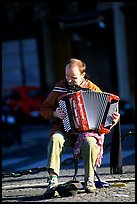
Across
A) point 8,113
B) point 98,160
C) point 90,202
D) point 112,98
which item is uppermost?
point 8,113

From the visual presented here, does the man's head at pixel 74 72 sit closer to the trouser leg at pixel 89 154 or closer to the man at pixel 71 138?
the man at pixel 71 138

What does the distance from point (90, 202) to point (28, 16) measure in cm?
2419

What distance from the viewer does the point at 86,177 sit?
651 centimetres

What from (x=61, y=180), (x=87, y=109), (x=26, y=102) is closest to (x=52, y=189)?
(x=87, y=109)

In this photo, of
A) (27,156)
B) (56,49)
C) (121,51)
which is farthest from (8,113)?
(56,49)

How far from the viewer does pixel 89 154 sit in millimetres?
6441

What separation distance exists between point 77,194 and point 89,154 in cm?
50

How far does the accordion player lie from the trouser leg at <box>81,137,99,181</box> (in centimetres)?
18

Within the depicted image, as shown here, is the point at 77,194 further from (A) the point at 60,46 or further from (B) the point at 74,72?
(A) the point at 60,46

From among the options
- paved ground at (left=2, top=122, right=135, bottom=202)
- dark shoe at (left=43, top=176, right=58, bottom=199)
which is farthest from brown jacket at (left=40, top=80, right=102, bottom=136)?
paved ground at (left=2, top=122, right=135, bottom=202)

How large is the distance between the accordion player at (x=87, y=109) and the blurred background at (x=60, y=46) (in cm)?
1652

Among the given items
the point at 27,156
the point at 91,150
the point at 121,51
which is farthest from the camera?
the point at 121,51

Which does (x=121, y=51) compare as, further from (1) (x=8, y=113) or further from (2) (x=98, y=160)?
(2) (x=98, y=160)

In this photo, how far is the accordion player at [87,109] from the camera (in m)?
6.51
